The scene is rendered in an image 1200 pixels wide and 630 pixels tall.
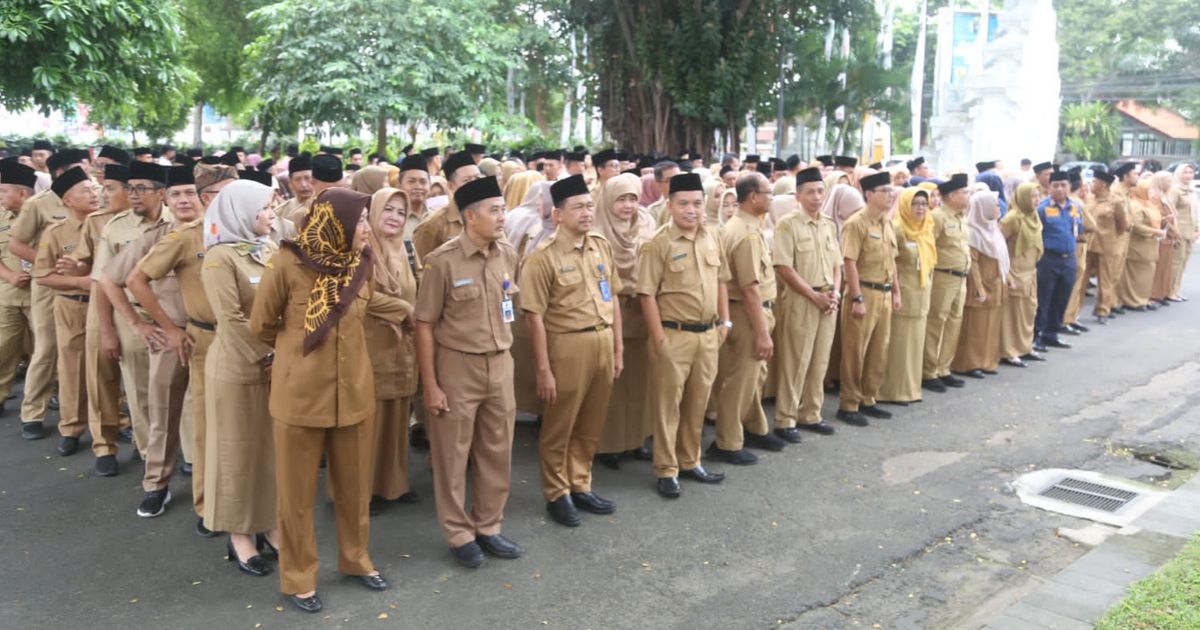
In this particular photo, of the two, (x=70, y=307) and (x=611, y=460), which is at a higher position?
(x=70, y=307)

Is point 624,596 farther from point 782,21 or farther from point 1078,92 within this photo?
point 1078,92

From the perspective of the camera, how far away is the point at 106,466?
19.7ft

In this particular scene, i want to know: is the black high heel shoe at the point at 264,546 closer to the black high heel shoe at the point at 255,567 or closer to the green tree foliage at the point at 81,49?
the black high heel shoe at the point at 255,567

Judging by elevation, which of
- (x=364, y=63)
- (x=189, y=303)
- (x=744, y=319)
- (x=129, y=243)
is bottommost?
(x=744, y=319)

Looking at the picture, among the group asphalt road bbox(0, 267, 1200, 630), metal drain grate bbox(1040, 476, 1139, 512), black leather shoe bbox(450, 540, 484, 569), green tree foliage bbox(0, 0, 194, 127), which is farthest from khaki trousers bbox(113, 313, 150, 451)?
metal drain grate bbox(1040, 476, 1139, 512)

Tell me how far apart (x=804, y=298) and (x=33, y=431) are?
17.5 ft

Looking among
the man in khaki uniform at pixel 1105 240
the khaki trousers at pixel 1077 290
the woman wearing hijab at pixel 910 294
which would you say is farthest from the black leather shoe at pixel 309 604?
the man in khaki uniform at pixel 1105 240

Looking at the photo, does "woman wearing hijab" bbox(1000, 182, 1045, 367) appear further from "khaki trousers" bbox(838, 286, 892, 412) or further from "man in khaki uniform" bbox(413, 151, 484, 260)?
"man in khaki uniform" bbox(413, 151, 484, 260)

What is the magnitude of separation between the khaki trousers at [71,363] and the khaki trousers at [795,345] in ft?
15.2

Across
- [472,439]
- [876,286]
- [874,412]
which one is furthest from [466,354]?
[874,412]

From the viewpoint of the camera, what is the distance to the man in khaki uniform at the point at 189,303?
469cm

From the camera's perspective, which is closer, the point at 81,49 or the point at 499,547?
the point at 499,547

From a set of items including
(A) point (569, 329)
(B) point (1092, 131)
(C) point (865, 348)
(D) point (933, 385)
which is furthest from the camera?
(B) point (1092, 131)

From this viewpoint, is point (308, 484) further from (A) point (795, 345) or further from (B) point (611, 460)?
(A) point (795, 345)
